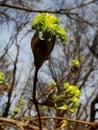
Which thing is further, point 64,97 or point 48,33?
point 64,97

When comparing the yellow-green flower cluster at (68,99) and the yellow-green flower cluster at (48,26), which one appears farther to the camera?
the yellow-green flower cluster at (68,99)

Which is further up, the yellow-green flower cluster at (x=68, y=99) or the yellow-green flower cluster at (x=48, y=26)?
the yellow-green flower cluster at (x=48, y=26)

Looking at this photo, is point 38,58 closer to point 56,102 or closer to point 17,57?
point 56,102

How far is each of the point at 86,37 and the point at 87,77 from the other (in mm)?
1398

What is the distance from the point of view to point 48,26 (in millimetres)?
970

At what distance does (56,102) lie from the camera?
1.18 metres

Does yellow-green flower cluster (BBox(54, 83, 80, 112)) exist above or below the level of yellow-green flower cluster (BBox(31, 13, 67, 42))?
below

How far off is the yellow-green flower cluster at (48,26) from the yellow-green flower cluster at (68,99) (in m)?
0.29

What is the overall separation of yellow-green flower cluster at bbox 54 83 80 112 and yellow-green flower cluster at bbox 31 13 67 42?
29cm

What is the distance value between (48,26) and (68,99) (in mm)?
395

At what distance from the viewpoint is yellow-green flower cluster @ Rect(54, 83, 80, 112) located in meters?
1.19

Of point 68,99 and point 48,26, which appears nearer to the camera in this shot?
point 48,26

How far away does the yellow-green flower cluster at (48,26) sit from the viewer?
0.96 metres

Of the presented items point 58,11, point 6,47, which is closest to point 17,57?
point 6,47
